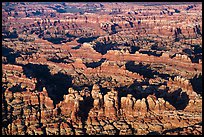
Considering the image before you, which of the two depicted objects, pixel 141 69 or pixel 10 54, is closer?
pixel 141 69

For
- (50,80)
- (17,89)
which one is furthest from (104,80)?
(17,89)

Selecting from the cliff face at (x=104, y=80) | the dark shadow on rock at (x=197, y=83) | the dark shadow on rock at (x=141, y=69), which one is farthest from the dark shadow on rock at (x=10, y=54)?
the dark shadow on rock at (x=197, y=83)

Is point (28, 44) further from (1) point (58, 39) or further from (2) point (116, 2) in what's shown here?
(2) point (116, 2)

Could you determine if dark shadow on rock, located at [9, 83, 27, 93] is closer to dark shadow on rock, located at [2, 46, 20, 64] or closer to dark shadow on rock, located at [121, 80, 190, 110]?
dark shadow on rock, located at [121, 80, 190, 110]

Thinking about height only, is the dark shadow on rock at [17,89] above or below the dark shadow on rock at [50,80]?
above

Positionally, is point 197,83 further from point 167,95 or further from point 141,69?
point 141,69

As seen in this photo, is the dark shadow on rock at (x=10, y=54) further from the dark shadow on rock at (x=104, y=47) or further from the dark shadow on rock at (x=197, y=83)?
the dark shadow on rock at (x=197, y=83)

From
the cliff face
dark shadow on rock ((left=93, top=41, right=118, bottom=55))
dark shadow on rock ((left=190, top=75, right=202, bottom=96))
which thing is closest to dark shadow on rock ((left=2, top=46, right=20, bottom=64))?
the cliff face
